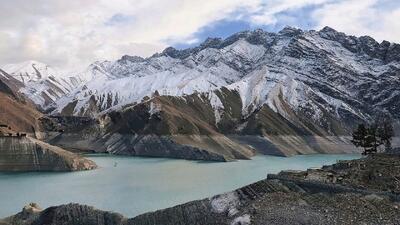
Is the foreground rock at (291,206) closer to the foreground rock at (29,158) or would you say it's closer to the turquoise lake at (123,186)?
the turquoise lake at (123,186)

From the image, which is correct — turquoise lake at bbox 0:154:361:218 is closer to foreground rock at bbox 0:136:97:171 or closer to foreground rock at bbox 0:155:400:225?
foreground rock at bbox 0:136:97:171

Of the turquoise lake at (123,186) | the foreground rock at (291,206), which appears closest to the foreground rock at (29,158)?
the turquoise lake at (123,186)

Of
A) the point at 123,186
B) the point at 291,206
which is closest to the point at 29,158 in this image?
the point at 123,186

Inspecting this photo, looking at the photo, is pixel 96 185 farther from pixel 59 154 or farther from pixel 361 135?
pixel 361 135

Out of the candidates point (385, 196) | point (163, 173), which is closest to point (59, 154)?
point (163, 173)

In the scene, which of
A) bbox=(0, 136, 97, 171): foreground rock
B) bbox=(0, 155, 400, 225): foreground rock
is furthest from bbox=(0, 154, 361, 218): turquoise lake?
bbox=(0, 155, 400, 225): foreground rock

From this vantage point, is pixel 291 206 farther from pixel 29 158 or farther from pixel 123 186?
pixel 29 158
